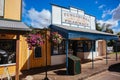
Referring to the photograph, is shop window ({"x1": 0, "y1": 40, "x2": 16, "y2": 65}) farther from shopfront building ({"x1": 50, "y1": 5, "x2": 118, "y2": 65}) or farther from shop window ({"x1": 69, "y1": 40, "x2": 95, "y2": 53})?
shop window ({"x1": 69, "y1": 40, "x2": 95, "y2": 53})

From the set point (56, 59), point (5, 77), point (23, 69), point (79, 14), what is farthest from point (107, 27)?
point (5, 77)

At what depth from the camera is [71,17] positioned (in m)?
16.5

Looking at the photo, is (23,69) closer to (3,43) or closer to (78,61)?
(3,43)

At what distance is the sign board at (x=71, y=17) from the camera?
14913mm

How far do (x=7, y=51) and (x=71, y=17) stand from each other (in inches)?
308

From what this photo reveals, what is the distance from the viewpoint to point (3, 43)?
35.0ft

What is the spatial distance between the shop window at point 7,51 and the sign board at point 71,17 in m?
4.78

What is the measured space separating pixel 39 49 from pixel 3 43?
392 centimetres

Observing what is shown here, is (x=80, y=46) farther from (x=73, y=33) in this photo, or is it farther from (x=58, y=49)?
(x=73, y=33)

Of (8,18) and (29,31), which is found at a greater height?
(8,18)

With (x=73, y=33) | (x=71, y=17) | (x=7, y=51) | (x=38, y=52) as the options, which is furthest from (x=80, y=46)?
(x=7, y=51)

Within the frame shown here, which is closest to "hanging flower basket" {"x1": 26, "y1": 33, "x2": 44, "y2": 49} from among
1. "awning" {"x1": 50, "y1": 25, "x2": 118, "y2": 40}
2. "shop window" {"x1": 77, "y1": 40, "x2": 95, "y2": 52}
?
"awning" {"x1": 50, "y1": 25, "x2": 118, "y2": 40}

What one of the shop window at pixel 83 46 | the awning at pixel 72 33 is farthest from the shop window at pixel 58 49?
the shop window at pixel 83 46

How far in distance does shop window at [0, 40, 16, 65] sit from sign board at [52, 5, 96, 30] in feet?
15.7
